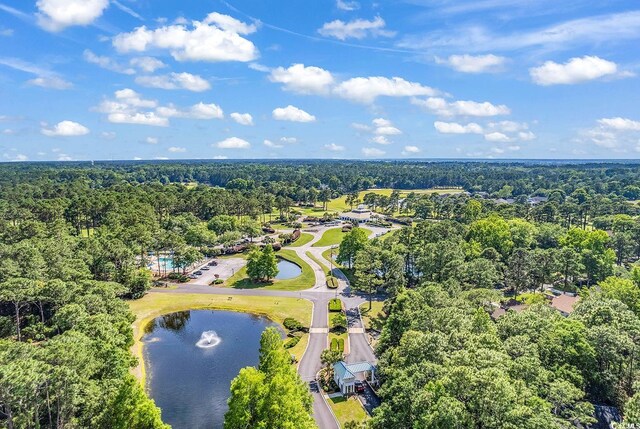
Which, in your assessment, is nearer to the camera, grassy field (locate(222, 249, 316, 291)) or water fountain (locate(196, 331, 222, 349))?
water fountain (locate(196, 331, 222, 349))

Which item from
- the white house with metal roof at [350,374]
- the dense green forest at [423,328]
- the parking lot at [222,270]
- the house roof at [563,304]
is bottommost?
the parking lot at [222,270]

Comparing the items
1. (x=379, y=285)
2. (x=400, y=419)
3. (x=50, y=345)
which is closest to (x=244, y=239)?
(x=379, y=285)

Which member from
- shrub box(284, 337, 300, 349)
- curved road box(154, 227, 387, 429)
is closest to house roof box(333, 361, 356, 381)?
curved road box(154, 227, 387, 429)

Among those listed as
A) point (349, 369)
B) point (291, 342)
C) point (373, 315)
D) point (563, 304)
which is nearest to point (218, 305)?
point (291, 342)

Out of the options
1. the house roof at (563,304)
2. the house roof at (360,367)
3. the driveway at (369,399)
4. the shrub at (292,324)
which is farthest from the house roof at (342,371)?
the house roof at (563,304)

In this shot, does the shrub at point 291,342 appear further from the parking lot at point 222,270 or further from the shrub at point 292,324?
the parking lot at point 222,270

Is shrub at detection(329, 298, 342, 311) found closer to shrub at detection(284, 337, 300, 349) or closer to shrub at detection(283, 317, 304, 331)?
shrub at detection(283, 317, 304, 331)
